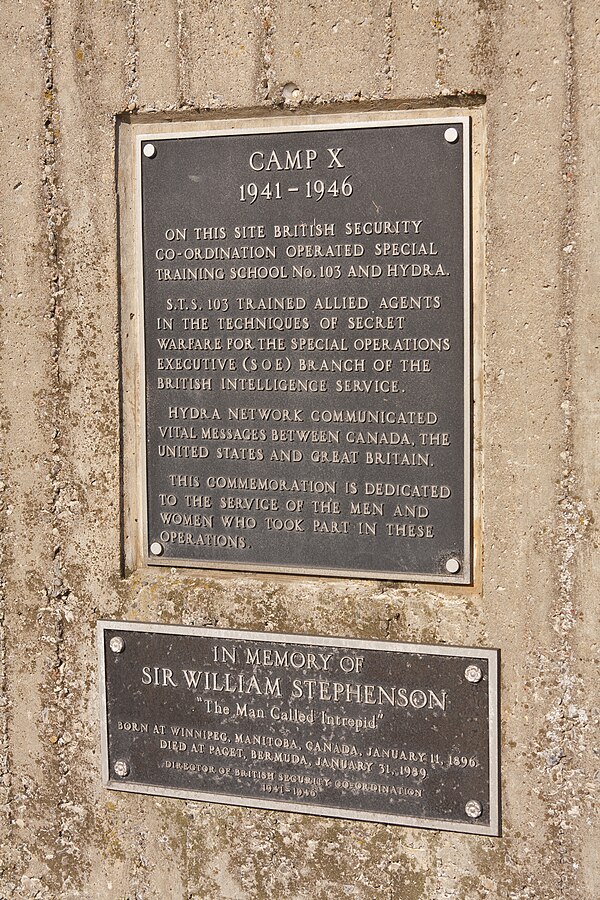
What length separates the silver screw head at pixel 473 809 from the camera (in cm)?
301

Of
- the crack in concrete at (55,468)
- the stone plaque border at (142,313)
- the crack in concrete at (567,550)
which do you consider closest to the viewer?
the crack in concrete at (567,550)

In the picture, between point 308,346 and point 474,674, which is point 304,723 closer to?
point 474,674

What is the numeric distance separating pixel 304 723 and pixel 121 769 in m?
0.75

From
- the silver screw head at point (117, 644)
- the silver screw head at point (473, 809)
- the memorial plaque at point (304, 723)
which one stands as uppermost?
the silver screw head at point (117, 644)

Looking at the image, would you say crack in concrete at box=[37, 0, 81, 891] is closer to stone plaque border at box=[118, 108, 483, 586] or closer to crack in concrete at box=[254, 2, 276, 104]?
stone plaque border at box=[118, 108, 483, 586]

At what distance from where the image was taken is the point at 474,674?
3.00 metres

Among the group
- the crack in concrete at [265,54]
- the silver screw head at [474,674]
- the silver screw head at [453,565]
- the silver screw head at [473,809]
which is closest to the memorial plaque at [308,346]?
the silver screw head at [453,565]

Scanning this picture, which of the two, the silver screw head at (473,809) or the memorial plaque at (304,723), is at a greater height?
the memorial plaque at (304,723)

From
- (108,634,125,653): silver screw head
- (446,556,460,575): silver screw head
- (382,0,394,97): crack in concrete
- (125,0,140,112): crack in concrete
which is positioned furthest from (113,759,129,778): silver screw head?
(382,0,394,97): crack in concrete

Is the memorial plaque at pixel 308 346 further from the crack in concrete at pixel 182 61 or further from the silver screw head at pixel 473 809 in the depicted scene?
the silver screw head at pixel 473 809

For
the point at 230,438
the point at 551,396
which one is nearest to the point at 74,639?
the point at 230,438

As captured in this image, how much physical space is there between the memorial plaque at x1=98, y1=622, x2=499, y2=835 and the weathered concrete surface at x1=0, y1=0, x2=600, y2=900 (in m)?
0.07

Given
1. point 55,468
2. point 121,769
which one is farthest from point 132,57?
point 121,769

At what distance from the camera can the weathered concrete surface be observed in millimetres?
2857
